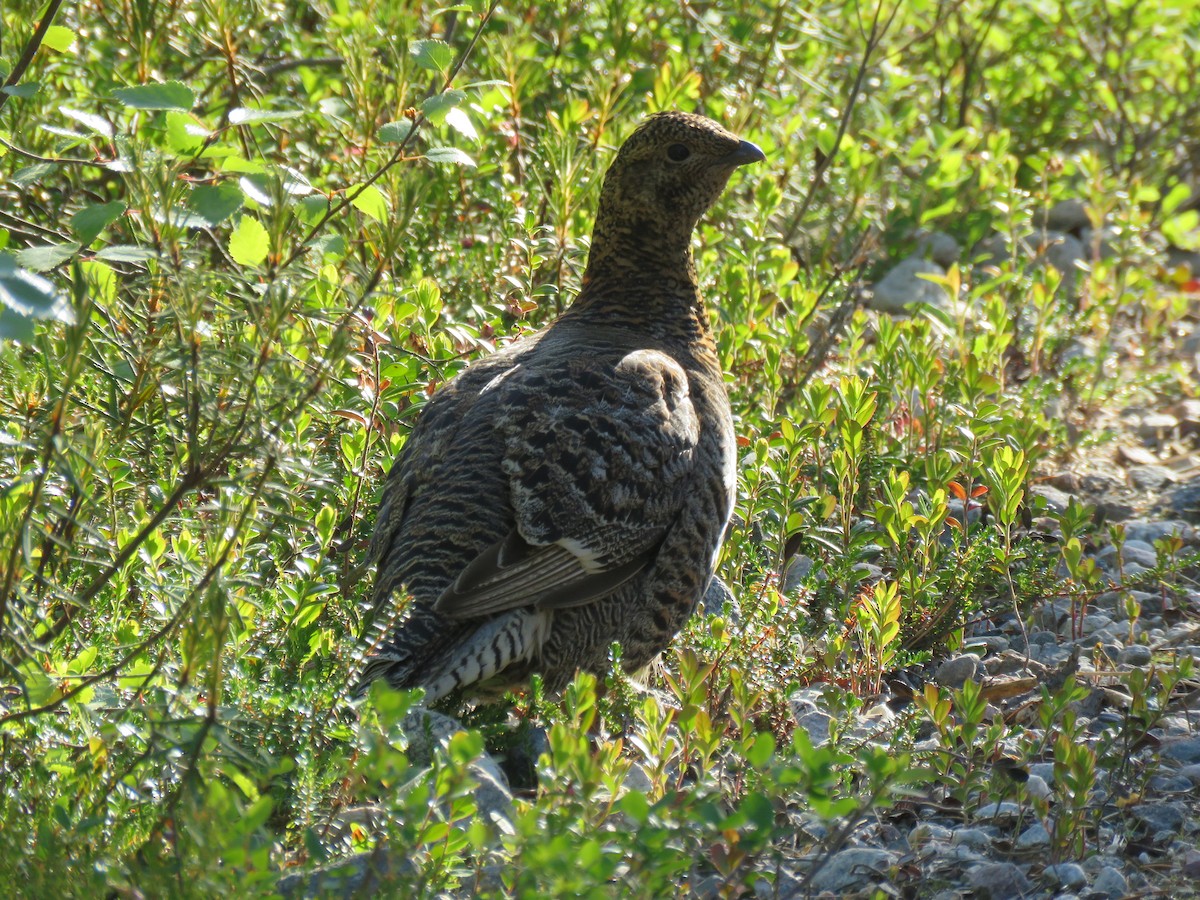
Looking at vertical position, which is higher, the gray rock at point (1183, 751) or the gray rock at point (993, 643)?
the gray rock at point (993, 643)

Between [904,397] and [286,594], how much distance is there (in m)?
2.93

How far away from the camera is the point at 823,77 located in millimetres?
7812

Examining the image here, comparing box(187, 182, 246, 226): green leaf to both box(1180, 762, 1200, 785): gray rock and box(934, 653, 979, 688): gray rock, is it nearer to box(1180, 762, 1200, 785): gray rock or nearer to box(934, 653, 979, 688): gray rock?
box(934, 653, 979, 688): gray rock

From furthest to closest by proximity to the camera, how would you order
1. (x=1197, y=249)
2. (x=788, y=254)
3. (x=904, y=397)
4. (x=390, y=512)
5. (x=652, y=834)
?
(x=1197, y=249), (x=788, y=254), (x=904, y=397), (x=390, y=512), (x=652, y=834)

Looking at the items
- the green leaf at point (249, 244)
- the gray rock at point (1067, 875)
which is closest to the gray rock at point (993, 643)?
the gray rock at point (1067, 875)

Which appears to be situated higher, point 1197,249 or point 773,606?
point 1197,249

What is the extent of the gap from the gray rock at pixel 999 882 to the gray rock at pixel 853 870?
22cm

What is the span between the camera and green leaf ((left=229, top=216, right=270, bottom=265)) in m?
3.04

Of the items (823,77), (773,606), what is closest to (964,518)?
(773,606)

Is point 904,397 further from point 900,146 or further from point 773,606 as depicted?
point 900,146

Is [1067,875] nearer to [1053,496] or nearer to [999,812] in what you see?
[999,812]

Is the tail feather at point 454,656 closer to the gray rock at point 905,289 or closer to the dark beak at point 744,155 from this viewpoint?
the dark beak at point 744,155

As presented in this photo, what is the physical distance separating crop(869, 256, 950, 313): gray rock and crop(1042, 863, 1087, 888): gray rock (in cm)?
431

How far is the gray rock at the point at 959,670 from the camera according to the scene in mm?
4391
